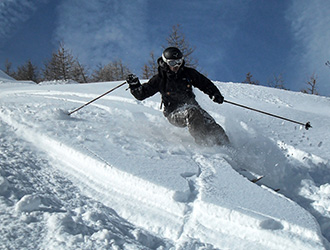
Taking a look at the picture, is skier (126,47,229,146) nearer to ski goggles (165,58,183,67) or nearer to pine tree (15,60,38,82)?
ski goggles (165,58,183,67)

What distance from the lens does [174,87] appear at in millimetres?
4598

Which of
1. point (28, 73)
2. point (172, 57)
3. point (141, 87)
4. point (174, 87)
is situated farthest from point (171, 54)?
point (28, 73)

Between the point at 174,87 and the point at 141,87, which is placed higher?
the point at 174,87

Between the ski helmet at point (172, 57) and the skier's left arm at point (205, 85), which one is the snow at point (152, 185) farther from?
the ski helmet at point (172, 57)

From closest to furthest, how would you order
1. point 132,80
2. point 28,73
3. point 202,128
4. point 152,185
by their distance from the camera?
1. point 152,185
2. point 202,128
3. point 132,80
4. point 28,73

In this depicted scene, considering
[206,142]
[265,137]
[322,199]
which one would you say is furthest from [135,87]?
[322,199]

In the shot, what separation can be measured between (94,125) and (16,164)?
1.66 meters

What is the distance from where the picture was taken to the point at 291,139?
459 centimetres

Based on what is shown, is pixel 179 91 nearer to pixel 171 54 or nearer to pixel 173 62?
pixel 173 62

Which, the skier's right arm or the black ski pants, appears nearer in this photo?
the black ski pants

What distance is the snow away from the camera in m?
2.08

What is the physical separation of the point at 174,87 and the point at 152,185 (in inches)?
89.8

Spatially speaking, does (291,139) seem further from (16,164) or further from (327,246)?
(16,164)

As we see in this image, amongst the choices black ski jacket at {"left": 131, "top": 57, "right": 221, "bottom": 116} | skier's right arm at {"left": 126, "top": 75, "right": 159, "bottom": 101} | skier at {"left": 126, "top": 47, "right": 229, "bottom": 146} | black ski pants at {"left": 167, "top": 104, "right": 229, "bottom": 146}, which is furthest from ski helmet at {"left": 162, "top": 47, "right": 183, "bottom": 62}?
black ski pants at {"left": 167, "top": 104, "right": 229, "bottom": 146}
